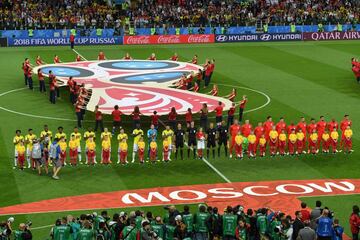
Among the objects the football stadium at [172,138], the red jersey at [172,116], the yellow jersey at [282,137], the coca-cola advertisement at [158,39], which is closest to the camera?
the football stadium at [172,138]

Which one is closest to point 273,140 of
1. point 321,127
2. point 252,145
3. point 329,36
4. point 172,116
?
point 252,145

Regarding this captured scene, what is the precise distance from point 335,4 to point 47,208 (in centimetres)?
5057

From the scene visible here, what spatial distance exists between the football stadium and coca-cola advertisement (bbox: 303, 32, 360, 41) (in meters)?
2.80

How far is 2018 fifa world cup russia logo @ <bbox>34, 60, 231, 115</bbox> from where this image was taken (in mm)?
33094

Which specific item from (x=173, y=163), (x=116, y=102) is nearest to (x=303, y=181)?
(x=173, y=163)

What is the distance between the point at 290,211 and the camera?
22906 mm

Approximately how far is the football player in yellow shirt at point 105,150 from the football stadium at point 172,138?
0.26 feet

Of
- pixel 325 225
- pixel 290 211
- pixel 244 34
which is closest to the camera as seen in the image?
pixel 325 225

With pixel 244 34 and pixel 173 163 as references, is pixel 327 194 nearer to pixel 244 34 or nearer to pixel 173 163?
pixel 173 163

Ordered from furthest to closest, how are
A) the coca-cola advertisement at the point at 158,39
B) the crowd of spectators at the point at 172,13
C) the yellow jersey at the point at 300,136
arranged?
1. the crowd of spectators at the point at 172,13
2. the coca-cola advertisement at the point at 158,39
3. the yellow jersey at the point at 300,136

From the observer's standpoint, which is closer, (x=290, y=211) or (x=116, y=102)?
(x=290, y=211)

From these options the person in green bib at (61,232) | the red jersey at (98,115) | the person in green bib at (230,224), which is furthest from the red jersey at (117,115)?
the person in green bib at (61,232)

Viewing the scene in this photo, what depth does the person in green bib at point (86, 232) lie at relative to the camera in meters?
17.9

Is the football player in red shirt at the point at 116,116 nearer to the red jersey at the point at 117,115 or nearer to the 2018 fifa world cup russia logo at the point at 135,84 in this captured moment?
the red jersey at the point at 117,115
